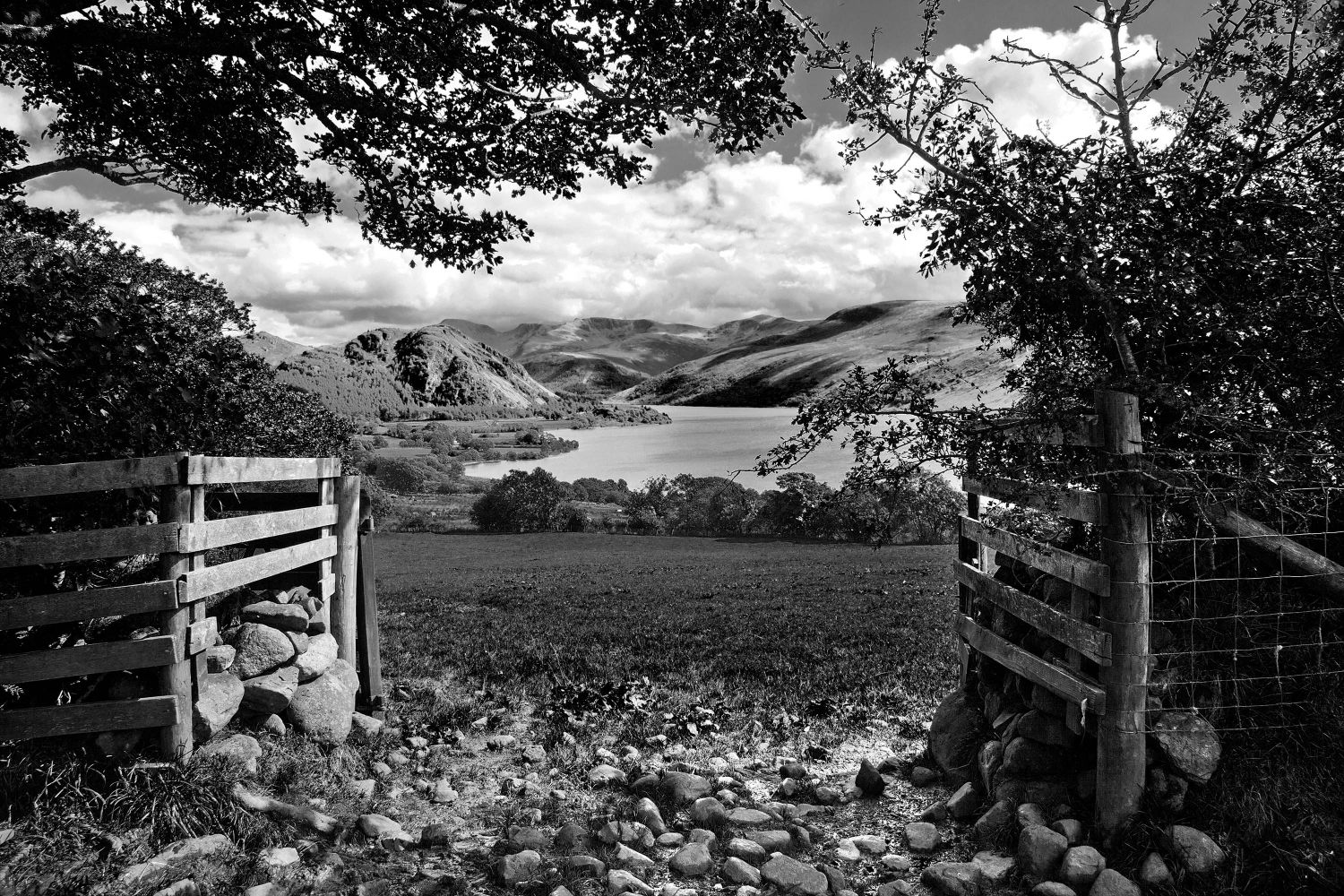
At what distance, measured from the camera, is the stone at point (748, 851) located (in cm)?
592

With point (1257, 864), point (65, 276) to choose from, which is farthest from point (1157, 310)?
point (65, 276)

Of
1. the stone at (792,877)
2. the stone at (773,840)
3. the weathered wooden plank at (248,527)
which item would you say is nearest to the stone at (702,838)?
the stone at (773,840)

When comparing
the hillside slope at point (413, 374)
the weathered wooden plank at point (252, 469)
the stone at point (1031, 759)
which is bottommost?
the stone at point (1031, 759)

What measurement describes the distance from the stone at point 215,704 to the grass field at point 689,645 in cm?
266

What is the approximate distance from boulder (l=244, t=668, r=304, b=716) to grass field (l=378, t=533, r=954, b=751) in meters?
2.06

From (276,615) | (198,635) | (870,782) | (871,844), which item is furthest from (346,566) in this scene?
(871,844)

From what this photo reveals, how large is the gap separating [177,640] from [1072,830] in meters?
6.93

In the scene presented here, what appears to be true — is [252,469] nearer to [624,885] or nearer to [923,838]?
[624,885]

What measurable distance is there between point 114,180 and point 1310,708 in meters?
14.2

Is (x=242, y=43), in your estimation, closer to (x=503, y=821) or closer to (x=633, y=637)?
(x=503, y=821)

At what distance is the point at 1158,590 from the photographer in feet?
21.2

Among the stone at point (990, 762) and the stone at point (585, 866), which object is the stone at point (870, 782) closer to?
the stone at point (990, 762)

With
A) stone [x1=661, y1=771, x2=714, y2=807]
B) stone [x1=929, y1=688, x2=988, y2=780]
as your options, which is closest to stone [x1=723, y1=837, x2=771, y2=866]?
stone [x1=661, y1=771, x2=714, y2=807]

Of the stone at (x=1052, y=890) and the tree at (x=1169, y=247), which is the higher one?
the tree at (x=1169, y=247)
